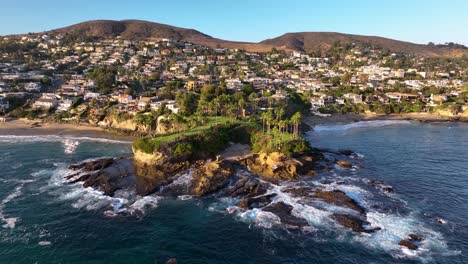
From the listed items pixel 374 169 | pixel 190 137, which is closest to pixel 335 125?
pixel 374 169

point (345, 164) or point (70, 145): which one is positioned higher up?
point (345, 164)

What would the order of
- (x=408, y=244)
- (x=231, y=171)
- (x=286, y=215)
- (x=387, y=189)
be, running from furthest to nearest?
(x=231, y=171), (x=387, y=189), (x=286, y=215), (x=408, y=244)

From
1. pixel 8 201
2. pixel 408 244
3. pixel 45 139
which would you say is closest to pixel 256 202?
pixel 408 244

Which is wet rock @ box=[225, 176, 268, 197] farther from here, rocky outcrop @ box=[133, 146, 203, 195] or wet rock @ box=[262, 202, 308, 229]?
rocky outcrop @ box=[133, 146, 203, 195]

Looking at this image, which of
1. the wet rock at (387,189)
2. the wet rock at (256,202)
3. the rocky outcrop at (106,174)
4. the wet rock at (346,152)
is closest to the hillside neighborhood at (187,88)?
the rocky outcrop at (106,174)

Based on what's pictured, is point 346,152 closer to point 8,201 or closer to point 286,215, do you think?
point 286,215

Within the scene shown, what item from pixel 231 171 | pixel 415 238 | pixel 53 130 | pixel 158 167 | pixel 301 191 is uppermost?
pixel 158 167

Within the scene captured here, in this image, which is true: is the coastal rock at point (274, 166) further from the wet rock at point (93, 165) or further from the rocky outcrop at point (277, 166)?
the wet rock at point (93, 165)
